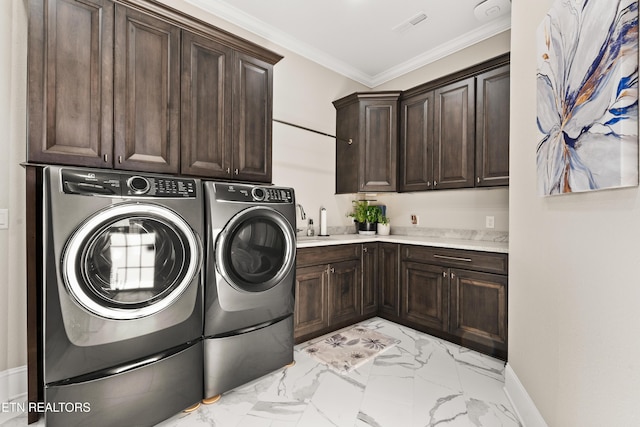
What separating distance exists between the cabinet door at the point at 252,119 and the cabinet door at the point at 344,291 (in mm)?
1084

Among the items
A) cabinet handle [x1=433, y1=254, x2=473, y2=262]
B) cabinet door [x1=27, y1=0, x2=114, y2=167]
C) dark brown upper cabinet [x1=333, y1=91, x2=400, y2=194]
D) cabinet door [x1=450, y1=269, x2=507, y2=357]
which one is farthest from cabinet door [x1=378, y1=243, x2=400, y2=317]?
cabinet door [x1=27, y1=0, x2=114, y2=167]

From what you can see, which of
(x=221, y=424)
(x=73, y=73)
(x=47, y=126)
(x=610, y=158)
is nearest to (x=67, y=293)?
(x=47, y=126)

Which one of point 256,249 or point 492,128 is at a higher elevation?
point 492,128

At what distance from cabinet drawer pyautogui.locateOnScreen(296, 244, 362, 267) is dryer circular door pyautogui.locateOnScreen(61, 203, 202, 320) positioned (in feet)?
3.25

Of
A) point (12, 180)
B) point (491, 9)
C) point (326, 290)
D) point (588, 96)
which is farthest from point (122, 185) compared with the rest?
point (491, 9)

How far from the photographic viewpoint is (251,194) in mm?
1950

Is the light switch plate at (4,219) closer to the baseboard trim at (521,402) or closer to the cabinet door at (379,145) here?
the cabinet door at (379,145)

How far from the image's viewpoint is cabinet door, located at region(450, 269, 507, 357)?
89.8 inches

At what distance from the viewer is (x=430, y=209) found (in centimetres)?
339

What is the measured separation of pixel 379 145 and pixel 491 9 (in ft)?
4.93

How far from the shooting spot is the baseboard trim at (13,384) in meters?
1.77

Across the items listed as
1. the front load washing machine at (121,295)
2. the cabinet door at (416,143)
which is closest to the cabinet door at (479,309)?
the cabinet door at (416,143)

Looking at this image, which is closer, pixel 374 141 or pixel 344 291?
pixel 344 291

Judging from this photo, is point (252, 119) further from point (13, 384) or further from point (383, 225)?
point (13, 384)
